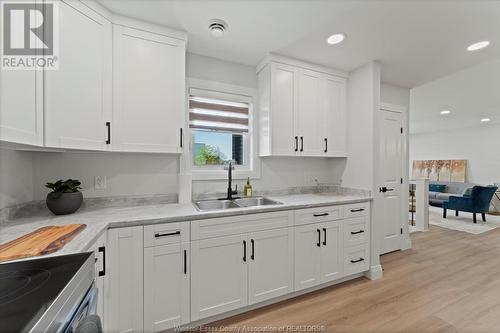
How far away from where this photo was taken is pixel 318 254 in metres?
2.17

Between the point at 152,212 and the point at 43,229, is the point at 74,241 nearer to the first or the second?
the point at 43,229

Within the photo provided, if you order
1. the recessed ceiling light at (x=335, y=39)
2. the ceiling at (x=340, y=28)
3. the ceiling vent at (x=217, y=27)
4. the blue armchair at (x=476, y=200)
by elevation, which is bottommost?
the blue armchair at (x=476, y=200)

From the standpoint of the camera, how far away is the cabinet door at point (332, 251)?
2.20m

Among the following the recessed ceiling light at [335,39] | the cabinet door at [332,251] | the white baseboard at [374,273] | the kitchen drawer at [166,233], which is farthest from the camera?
the white baseboard at [374,273]

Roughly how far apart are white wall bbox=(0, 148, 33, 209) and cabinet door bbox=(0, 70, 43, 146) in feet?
1.33

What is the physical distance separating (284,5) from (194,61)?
114cm

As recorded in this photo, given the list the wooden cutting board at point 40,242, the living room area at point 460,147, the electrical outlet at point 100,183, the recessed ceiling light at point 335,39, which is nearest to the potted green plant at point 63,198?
the electrical outlet at point 100,183

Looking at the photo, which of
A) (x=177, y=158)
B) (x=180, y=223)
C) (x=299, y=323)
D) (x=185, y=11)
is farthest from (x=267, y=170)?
(x=185, y=11)

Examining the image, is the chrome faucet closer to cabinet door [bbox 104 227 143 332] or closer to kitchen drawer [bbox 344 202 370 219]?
cabinet door [bbox 104 227 143 332]

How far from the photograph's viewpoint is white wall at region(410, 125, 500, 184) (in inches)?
254

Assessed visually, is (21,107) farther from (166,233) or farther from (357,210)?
(357,210)

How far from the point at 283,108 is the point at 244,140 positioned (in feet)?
Answer: 2.03

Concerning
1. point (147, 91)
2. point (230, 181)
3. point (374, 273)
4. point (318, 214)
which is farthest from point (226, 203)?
point (374, 273)

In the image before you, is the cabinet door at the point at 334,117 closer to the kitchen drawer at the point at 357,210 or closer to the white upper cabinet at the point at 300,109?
the white upper cabinet at the point at 300,109
